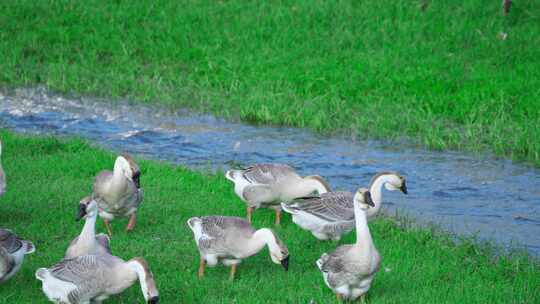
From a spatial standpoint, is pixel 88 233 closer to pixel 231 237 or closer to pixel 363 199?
pixel 231 237

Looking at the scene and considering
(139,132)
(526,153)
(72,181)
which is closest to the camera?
(72,181)

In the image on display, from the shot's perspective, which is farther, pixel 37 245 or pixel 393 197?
pixel 393 197

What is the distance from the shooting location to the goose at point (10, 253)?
7.89 m

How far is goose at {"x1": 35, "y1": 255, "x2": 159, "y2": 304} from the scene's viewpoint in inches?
301

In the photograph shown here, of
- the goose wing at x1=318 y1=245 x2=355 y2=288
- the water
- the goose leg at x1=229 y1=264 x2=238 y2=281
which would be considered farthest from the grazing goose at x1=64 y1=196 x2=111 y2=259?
the water

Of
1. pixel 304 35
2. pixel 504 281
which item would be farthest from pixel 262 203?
pixel 304 35

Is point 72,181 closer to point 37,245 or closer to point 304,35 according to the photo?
point 37,245

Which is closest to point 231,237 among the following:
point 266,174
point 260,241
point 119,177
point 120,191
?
point 260,241

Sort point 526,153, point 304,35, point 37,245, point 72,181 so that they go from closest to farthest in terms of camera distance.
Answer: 1. point 37,245
2. point 72,181
3. point 526,153
4. point 304,35

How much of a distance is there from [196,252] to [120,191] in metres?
1.12

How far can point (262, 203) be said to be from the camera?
34.6 ft

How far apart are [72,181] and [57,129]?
366 centimetres

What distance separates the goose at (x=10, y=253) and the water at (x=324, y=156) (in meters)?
4.82

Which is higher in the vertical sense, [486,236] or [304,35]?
[304,35]
